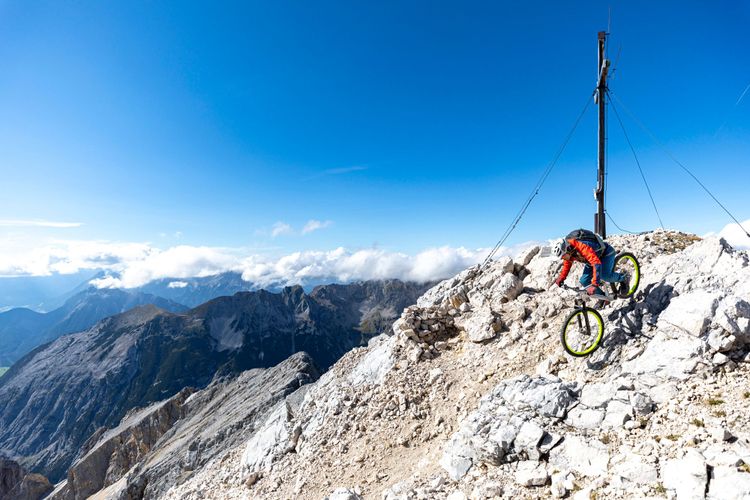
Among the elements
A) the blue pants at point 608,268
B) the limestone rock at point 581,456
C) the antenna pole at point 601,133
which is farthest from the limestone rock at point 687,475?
the antenna pole at point 601,133

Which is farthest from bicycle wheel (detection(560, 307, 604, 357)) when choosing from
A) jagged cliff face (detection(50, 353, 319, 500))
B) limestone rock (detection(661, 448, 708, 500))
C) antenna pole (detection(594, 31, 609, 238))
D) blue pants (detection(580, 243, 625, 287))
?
jagged cliff face (detection(50, 353, 319, 500))

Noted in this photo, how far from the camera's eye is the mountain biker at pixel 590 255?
1175 centimetres

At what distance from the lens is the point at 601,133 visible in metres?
17.1

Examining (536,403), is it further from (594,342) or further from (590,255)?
(590,255)

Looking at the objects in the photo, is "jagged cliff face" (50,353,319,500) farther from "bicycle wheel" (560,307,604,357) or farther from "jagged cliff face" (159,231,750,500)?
"bicycle wheel" (560,307,604,357)

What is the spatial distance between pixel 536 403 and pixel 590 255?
197 inches

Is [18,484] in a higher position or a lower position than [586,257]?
lower

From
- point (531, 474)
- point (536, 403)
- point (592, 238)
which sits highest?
point (592, 238)

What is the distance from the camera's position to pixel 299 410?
65.9 feet

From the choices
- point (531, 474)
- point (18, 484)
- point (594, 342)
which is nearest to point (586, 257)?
point (594, 342)

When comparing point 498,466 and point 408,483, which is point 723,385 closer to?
point 498,466

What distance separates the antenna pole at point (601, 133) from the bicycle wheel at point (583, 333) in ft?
22.8

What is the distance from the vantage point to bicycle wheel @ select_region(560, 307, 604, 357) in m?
11.7

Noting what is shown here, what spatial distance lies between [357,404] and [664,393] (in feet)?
38.2
